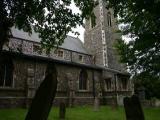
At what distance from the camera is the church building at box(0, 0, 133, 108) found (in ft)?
65.4

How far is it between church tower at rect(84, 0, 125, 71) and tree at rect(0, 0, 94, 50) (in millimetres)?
21766

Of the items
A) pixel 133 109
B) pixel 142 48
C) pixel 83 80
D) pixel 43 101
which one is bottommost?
pixel 133 109

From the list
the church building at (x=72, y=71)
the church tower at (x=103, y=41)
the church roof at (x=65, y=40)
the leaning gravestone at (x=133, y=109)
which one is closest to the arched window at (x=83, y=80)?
the church building at (x=72, y=71)

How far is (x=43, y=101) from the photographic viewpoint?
4.71m

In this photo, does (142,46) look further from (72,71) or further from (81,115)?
(72,71)

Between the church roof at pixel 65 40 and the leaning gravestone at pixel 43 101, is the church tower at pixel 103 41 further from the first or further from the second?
the leaning gravestone at pixel 43 101

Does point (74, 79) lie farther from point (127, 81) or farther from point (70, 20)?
point (70, 20)

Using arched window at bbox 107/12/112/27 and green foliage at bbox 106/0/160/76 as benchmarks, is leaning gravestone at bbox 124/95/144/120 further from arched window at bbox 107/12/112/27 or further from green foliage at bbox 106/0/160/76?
arched window at bbox 107/12/112/27

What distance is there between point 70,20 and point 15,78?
1305 cm

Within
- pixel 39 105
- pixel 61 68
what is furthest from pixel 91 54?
pixel 39 105

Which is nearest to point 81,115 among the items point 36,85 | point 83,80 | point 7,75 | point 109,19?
point 36,85

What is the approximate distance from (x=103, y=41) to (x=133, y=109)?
27.1m

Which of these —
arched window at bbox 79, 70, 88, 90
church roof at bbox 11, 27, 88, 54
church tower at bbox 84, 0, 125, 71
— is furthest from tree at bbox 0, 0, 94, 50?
church tower at bbox 84, 0, 125, 71

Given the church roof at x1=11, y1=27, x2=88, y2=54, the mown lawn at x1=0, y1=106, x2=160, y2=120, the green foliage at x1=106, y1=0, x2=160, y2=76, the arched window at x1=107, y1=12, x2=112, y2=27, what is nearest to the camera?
the mown lawn at x1=0, y1=106, x2=160, y2=120
